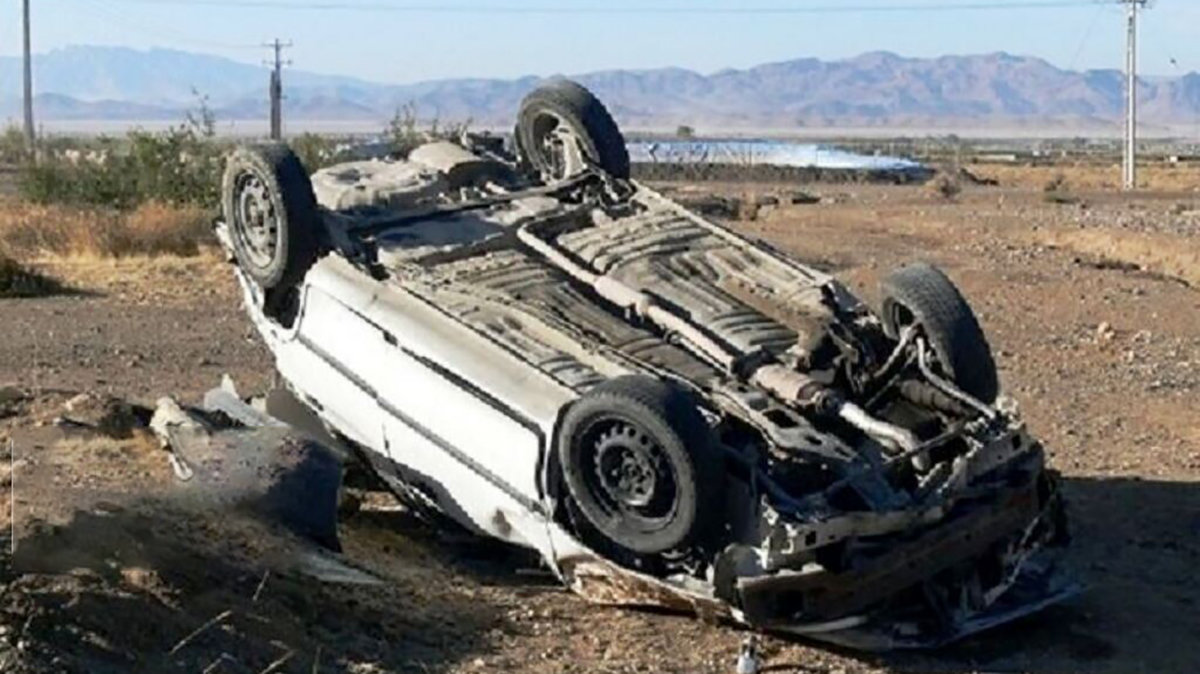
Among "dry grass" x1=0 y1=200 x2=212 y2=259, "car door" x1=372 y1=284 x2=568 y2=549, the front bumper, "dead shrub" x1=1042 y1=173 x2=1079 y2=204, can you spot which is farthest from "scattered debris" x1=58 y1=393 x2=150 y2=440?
"dead shrub" x1=1042 y1=173 x2=1079 y2=204

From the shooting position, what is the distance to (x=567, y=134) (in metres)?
9.66

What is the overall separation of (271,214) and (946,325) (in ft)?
9.99

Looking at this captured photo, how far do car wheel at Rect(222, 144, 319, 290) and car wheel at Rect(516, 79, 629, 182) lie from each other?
1.67 metres

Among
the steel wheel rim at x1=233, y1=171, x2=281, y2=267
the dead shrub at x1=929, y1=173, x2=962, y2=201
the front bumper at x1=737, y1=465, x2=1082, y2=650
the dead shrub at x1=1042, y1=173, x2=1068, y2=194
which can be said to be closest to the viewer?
the front bumper at x1=737, y1=465, x2=1082, y2=650

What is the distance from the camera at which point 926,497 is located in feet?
22.3

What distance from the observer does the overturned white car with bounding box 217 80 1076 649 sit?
6.59m

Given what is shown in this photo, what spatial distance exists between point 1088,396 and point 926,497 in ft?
19.6

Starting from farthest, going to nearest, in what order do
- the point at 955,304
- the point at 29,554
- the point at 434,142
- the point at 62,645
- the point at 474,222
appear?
the point at 434,142
the point at 474,222
the point at 955,304
the point at 29,554
the point at 62,645

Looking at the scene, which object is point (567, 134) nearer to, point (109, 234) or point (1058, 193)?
point (109, 234)

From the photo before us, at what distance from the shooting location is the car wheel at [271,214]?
8.27 metres

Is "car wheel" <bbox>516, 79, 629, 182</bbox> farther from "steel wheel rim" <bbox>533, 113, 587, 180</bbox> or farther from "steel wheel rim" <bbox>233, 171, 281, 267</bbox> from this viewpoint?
"steel wheel rim" <bbox>233, 171, 281, 267</bbox>

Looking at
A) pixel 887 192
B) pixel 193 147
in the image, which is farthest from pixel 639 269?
pixel 887 192

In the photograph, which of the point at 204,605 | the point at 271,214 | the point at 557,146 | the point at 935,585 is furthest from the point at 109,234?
the point at 935,585

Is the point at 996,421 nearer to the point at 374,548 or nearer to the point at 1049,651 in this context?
the point at 1049,651
